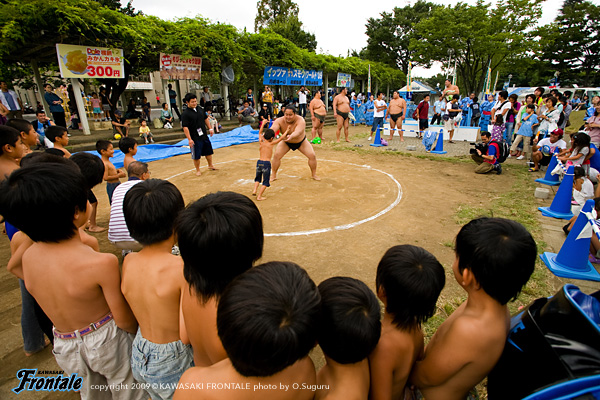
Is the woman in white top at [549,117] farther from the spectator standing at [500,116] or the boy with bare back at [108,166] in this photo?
the boy with bare back at [108,166]

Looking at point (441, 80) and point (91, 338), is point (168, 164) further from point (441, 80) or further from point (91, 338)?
point (441, 80)

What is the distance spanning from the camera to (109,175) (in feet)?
13.6

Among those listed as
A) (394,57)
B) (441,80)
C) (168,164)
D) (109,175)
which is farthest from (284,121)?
(441,80)

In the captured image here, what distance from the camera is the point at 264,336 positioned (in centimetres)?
81

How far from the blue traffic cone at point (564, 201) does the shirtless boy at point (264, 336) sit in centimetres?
531

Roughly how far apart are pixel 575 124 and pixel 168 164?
856 inches

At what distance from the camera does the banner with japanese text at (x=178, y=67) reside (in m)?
11.2

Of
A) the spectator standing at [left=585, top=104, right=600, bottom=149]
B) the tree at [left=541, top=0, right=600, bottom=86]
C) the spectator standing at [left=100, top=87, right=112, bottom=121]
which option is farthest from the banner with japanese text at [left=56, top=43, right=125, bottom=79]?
the tree at [left=541, top=0, right=600, bottom=86]

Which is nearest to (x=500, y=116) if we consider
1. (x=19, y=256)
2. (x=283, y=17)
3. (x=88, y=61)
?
(x=19, y=256)

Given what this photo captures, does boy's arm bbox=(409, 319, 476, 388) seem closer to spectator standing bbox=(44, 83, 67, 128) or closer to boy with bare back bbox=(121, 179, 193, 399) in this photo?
boy with bare back bbox=(121, 179, 193, 399)

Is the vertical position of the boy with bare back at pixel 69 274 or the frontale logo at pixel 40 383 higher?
the boy with bare back at pixel 69 274

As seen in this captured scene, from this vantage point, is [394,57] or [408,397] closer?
[408,397]

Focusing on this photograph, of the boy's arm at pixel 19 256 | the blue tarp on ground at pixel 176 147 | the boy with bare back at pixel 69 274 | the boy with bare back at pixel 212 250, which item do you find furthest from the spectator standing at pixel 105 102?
the boy with bare back at pixel 212 250

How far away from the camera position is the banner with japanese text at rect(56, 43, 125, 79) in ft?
28.5
